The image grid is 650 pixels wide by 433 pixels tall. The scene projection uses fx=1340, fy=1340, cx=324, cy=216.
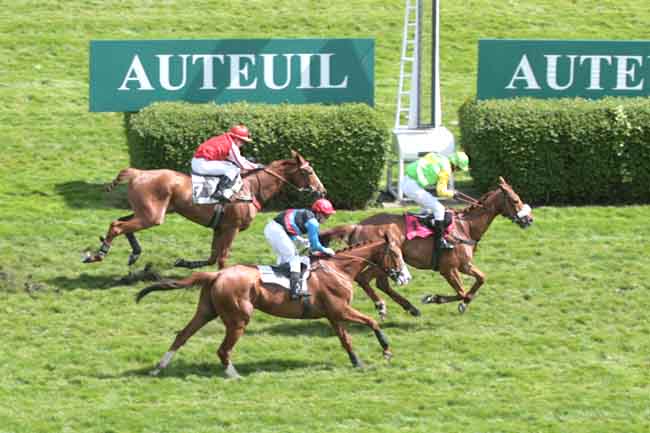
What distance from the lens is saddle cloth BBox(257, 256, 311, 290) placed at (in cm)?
1394

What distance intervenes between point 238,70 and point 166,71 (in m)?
1.18

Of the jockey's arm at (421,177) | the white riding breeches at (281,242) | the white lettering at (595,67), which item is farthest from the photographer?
the white lettering at (595,67)

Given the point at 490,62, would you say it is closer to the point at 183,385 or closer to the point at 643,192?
the point at 643,192

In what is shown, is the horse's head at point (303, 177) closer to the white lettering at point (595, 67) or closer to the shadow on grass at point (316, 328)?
the shadow on grass at point (316, 328)

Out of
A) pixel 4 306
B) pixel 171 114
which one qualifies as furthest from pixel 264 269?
pixel 171 114

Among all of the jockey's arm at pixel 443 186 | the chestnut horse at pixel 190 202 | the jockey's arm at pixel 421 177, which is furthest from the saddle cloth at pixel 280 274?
the chestnut horse at pixel 190 202

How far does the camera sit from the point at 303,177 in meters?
17.6

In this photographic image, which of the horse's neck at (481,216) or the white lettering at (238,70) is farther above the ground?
the white lettering at (238,70)

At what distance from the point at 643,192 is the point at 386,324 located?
23.9ft

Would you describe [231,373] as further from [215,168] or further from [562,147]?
[562,147]

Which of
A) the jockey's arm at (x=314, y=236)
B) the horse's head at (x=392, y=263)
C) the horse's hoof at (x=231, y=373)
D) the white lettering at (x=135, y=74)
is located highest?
the white lettering at (x=135, y=74)

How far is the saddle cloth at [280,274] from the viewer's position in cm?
1394

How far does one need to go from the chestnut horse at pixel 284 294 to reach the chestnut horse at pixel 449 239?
3.39 ft

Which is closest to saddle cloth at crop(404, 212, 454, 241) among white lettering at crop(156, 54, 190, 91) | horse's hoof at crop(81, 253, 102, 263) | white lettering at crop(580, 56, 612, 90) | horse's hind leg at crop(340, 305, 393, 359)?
horse's hind leg at crop(340, 305, 393, 359)
